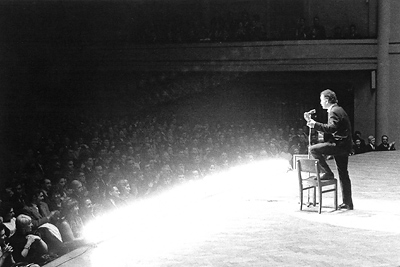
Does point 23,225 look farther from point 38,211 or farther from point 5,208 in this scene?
point 38,211

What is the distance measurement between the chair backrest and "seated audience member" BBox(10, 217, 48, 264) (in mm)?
3598

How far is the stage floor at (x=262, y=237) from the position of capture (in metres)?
5.91

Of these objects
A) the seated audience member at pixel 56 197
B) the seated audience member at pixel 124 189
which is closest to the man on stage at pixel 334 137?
the seated audience member at pixel 56 197

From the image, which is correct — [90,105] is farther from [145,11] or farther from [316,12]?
[316,12]

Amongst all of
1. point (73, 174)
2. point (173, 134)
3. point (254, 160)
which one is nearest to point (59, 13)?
point (173, 134)

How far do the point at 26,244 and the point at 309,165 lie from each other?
3.85 meters

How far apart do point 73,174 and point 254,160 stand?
228 inches

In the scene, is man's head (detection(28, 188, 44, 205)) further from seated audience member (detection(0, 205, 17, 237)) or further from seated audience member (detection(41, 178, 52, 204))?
seated audience member (detection(0, 205, 17, 237))

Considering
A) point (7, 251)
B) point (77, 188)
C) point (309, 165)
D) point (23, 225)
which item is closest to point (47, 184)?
point (77, 188)

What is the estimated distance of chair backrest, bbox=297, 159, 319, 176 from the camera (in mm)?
7945

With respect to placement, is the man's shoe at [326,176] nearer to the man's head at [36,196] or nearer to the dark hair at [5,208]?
the man's head at [36,196]

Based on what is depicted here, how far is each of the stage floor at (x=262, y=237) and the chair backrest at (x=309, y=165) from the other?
1.95 feet

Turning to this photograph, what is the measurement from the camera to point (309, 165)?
8.08 m

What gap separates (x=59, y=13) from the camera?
931 inches
